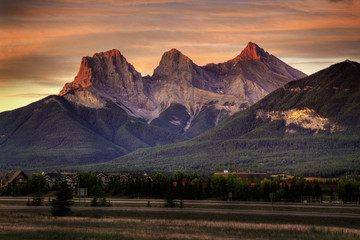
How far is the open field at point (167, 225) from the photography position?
84.4 meters

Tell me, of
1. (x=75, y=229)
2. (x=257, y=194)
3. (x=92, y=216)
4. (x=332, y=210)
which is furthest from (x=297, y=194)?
(x=75, y=229)

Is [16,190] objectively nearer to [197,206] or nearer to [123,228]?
[197,206]

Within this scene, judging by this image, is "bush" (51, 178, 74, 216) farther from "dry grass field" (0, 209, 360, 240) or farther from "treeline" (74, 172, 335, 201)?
"treeline" (74, 172, 335, 201)

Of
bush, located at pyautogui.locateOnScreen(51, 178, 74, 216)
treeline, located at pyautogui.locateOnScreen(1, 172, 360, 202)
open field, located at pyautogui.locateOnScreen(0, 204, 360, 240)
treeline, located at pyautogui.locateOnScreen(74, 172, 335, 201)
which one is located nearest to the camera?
Result: open field, located at pyautogui.locateOnScreen(0, 204, 360, 240)

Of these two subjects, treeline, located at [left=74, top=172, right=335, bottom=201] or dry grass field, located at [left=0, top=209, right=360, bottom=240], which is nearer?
dry grass field, located at [left=0, top=209, right=360, bottom=240]

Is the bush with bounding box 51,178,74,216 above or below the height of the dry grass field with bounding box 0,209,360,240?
above

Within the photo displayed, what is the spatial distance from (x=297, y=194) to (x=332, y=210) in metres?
45.0

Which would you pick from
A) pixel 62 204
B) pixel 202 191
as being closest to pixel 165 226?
pixel 62 204

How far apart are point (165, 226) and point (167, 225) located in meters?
1.28

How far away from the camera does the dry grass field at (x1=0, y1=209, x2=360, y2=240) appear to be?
84062mm

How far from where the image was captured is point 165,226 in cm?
9394

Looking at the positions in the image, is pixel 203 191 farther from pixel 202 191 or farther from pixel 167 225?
pixel 167 225

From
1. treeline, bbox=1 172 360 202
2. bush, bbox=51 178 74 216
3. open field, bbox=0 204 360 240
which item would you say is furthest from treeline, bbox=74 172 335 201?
bush, bbox=51 178 74 216

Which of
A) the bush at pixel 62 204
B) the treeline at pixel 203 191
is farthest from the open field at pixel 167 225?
the treeline at pixel 203 191
